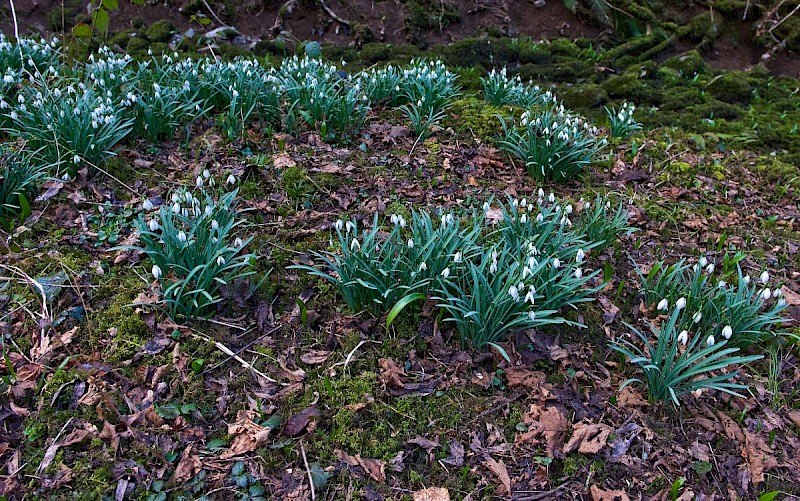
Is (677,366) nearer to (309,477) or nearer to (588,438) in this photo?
(588,438)

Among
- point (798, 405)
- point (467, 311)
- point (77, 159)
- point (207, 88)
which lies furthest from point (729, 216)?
point (77, 159)

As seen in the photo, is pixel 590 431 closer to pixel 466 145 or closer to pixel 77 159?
pixel 466 145

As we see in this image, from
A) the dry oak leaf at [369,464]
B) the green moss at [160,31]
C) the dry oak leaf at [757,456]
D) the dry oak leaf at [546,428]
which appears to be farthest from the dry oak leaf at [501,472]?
the green moss at [160,31]

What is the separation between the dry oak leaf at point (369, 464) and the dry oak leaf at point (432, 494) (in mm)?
133

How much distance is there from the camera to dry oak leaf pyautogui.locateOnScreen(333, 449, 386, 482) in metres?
2.00

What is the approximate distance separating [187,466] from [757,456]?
6.98 ft

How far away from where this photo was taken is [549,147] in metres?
3.64

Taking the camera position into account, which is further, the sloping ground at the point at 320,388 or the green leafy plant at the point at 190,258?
the green leafy plant at the point at 190,258

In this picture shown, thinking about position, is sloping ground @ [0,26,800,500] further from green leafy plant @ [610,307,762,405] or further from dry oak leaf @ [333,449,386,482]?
green leafy plant @ [610,307,762,405]

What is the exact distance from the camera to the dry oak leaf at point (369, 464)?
200 cm

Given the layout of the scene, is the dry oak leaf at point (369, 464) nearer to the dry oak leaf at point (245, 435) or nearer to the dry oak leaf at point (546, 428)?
the dry oak leaf at point (245, 435)

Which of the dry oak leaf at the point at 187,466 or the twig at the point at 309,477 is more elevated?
the dry oak leaf at the point at 187,466

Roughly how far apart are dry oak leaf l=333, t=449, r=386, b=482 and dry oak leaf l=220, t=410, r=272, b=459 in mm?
277

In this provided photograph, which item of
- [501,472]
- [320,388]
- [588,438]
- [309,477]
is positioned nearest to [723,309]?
Result: [588,438]
